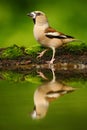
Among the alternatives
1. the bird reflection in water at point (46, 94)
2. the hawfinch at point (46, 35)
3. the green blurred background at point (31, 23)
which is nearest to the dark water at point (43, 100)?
the bird reflection in water at point (46, 94)

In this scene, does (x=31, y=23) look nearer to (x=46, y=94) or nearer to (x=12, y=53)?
(x=12, y=53)

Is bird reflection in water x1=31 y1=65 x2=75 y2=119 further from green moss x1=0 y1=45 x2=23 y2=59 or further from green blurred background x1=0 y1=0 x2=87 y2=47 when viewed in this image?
green blurred background x1=0 y1=0 x2=87 y2=47

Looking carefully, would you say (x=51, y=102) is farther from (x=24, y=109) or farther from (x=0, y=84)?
(x=0, y=84)

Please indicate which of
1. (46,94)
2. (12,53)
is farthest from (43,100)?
(12,53)

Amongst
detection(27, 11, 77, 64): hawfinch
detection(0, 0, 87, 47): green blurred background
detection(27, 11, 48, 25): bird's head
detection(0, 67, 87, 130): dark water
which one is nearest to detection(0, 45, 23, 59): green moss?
detection(27, 11, 77, 64): hawfinch

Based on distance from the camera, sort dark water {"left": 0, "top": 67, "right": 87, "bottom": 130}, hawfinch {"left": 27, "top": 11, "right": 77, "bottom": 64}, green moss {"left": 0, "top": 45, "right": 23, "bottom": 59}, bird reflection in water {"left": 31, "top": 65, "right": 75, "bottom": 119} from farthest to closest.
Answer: green moss {"left": 0, "top": 45, "right": 23, "bottom": 59}, hawfinch {"left": 27, "top": 11, "right": 77, "bottom": 64}, bird reflection in water {"left": 31, "top": 65, "right": 75, "bottom": 119}, dark water {"left": 0, "top": 67, "right": 87, "bottom": 130}

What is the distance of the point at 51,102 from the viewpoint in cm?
477

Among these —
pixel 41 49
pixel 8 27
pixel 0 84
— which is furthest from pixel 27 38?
pixel 0 84

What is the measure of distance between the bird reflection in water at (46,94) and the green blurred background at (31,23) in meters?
4.43

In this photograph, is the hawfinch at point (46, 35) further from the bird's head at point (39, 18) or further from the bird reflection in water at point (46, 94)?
the bird reflection in water at point (46, 94)

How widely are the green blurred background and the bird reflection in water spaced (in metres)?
4.43

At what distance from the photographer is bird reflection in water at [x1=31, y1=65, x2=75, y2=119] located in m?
4.34

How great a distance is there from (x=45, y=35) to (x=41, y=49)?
0.38 m

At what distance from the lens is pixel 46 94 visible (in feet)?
17.0
